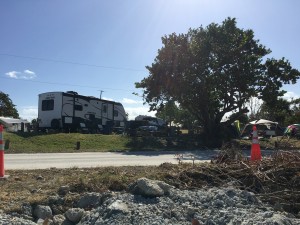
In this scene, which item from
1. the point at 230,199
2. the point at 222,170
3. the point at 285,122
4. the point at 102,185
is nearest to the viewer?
the point at 230,199

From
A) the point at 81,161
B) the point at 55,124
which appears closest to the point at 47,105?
the point at 55,124

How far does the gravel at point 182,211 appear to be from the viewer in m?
4.90

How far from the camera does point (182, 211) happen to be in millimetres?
5203

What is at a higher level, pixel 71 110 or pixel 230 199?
pixel 71 110

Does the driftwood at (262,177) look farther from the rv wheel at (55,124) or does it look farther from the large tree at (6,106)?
the large tree at (6,106)

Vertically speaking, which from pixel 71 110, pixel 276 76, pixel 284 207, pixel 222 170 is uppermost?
pixel 276 76

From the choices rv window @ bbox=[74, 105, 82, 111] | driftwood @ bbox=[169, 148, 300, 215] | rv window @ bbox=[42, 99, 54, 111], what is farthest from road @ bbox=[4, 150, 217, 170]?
rv window @ bbox=[74, 105, 82, 111]

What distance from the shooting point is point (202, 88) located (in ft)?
104

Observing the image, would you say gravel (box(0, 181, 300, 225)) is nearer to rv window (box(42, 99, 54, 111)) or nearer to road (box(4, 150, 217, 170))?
road (box(4, 150, 217, 170))

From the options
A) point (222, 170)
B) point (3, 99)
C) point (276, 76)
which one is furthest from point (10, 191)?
point (3, 99)

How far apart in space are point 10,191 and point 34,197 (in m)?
0.72

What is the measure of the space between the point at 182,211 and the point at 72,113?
27.5 m

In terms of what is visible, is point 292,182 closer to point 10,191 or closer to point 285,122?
point 10,191

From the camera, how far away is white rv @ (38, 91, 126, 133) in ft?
102
